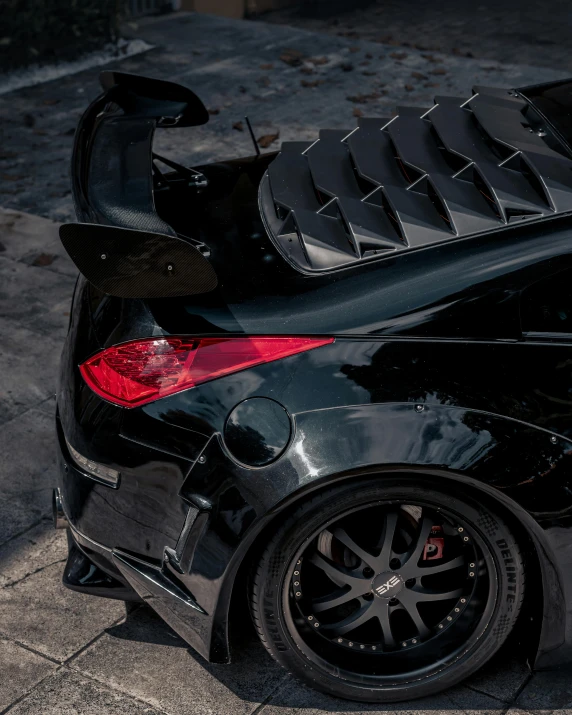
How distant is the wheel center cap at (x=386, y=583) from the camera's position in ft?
9.55

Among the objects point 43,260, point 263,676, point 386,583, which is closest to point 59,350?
point 43,260

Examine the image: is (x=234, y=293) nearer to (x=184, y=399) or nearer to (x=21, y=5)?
(x=184, y=399)

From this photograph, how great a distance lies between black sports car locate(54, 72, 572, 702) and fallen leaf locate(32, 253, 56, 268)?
2.84 meters

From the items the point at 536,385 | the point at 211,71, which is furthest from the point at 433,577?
the point at 211,71

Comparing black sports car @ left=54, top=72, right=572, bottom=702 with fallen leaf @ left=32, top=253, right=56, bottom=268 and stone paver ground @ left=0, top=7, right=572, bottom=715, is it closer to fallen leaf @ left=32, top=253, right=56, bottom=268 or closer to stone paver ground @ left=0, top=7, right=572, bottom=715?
stone paver ground @ left=0, top=7, right=572, bottom=715

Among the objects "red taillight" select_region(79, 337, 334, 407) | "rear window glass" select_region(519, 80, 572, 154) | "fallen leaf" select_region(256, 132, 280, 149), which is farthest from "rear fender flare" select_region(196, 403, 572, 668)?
"fallen leaf" select_region(256, 132, 280, 149)

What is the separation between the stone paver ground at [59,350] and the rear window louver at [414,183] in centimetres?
137

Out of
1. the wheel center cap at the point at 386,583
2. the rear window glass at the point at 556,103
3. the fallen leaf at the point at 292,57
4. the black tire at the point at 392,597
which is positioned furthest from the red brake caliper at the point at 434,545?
the fallen leaf at the point at 292,57

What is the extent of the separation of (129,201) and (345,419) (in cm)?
92

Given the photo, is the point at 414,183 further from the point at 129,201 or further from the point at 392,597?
the point at 392,597

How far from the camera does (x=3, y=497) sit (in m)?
3.97

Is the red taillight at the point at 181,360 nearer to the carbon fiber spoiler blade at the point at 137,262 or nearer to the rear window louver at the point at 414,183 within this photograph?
the carbon fiber spoiler blade at the point at 137,262

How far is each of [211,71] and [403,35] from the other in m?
2.77

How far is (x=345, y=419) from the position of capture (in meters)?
2.68
